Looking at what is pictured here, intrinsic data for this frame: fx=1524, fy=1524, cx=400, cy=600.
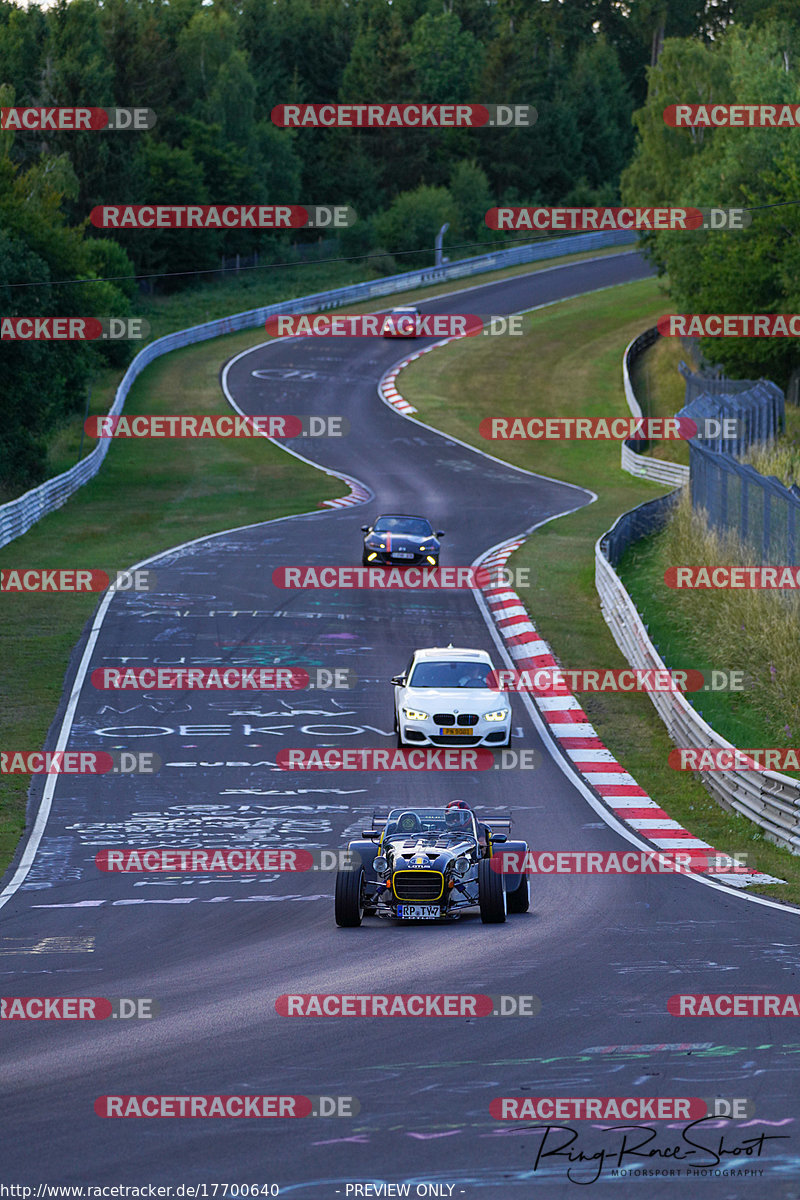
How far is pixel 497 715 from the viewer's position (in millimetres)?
21859

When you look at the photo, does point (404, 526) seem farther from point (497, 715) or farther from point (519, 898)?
point (519, 898)

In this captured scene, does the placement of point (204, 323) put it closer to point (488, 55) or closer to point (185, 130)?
point (185, 130)

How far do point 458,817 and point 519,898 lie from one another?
100 cm

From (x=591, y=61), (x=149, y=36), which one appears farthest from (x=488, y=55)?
(x=149, y=36)

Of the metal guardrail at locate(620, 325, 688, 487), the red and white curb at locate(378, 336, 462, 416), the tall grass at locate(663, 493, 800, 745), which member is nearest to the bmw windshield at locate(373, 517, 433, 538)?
the tall grass at locate(663, 493, 800, 745)

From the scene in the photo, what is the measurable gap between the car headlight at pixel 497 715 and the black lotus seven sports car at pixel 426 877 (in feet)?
23.4

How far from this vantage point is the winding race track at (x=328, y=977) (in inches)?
319

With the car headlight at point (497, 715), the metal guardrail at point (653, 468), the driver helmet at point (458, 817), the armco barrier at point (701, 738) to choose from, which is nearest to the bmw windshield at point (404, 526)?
the armco barrier at point (701, 738)

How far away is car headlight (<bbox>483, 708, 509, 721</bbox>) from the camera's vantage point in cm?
2178

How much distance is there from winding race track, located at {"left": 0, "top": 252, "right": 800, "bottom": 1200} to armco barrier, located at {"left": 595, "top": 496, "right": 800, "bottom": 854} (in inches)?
73.0

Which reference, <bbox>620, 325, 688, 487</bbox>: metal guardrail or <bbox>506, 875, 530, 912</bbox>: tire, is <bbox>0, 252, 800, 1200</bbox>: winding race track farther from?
<bbox>620, 325, 688, 487</bbox>: metal guardrail

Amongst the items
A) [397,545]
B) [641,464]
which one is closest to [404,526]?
[397,545]

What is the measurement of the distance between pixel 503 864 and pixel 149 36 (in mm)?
93754

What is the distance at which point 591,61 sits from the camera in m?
130
